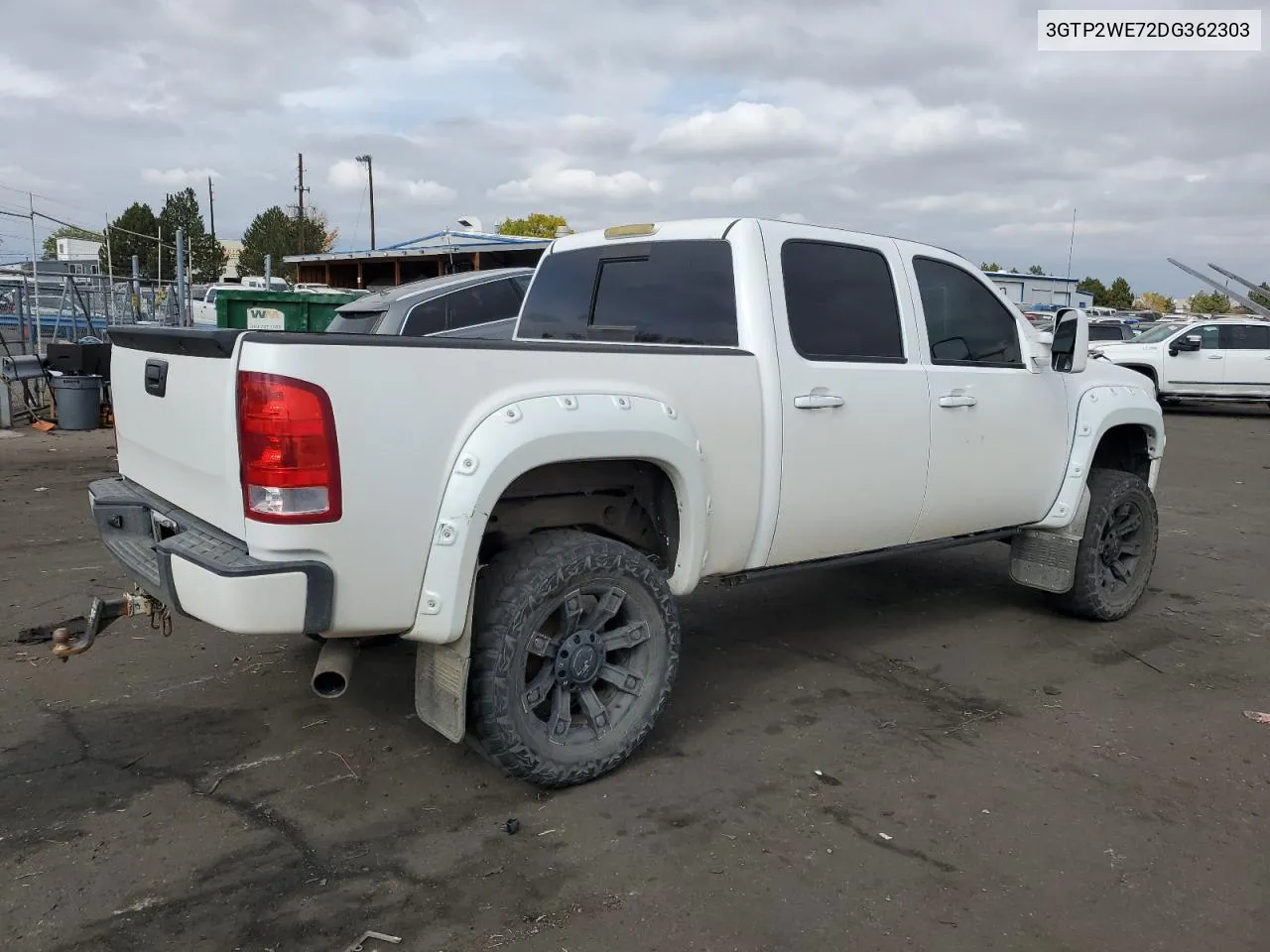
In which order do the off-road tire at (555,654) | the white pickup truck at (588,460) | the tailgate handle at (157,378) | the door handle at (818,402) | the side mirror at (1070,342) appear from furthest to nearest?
the side mirror at (1070,342)
the door handle at (818,402)
the tailgate handle at (157,378)
the off-road tire at (555,654)
the white pickup truck at (588,460)

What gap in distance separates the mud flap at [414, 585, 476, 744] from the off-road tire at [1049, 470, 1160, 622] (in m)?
3.61

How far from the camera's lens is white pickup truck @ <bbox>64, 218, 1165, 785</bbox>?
2.86 metres

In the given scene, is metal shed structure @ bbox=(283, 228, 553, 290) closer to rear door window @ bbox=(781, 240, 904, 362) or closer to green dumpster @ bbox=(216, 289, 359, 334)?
green dumpster @ bbox=(216, 289, 359, 334)

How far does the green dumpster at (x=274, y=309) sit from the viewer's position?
524 inches

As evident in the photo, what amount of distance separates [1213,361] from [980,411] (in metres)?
18.0

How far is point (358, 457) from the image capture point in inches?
112

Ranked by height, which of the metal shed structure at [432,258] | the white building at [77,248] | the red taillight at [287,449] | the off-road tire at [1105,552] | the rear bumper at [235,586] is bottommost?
the off-road tire at [1105,552]

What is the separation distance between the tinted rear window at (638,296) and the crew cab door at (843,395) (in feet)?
0.77

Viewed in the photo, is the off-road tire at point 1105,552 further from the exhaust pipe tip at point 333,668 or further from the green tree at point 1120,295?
the green tree at point 1120,295

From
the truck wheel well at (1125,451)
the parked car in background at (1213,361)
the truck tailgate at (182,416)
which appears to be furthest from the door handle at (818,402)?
the parked car in background at (1213,361)

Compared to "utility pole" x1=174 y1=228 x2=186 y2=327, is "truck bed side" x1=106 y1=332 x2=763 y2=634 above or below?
below

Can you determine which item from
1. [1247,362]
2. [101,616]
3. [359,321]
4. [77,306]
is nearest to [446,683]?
[101,616]

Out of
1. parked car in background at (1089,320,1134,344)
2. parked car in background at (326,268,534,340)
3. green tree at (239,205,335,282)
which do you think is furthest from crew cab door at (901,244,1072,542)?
green tree at (239,205,335,282)

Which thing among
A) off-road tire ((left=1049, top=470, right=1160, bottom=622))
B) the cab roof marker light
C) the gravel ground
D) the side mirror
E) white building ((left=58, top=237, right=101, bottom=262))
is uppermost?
white building ((left=58, top=237, right=101, bottom=262))
